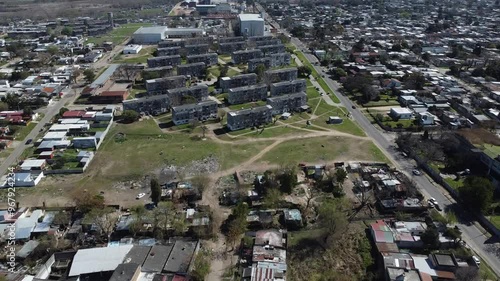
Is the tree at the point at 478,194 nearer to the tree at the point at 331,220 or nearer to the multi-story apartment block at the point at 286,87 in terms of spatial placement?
the tree at the point at 331,220

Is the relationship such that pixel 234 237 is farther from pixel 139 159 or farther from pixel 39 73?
pixel 39 73

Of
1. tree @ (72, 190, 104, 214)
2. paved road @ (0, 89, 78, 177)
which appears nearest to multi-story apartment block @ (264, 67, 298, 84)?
paved road @ (0, 89, 78, 177)

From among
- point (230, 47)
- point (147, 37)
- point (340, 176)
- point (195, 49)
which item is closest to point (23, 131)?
point (340, 176)

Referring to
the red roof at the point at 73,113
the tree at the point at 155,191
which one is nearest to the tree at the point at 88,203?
the tree at the point at 155,191

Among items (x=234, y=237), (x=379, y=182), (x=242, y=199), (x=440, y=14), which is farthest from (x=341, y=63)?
(x=440, y=14)

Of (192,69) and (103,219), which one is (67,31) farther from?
(103,219)

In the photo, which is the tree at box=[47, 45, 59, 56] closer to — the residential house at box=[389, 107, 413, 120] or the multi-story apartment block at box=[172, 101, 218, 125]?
the multi-story apartment block at box=[172, 101, 218, 125]
